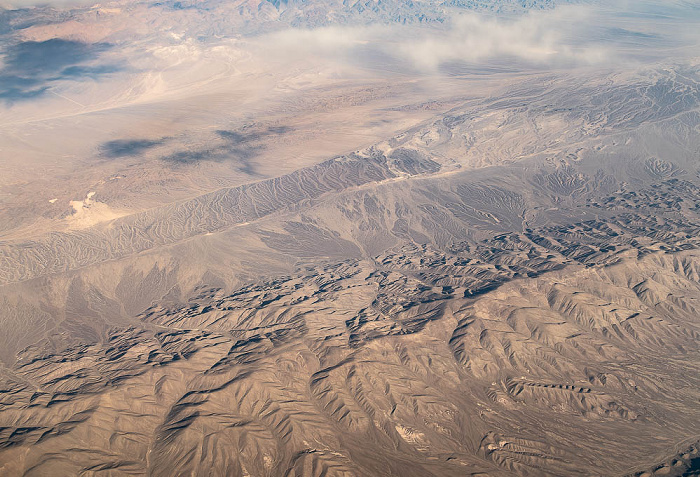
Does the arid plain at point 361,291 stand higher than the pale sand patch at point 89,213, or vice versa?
the pale sand patch at point 89,213

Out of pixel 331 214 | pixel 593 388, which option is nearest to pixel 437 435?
pixel 593 388

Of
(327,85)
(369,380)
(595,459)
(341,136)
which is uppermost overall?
(327,85)

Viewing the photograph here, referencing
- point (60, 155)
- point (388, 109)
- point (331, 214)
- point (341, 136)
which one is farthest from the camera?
point (388, 109)

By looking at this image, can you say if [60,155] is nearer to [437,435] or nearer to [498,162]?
[498,162]

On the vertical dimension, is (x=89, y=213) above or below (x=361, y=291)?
above

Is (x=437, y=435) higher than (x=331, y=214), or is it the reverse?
(x=331, y=214)

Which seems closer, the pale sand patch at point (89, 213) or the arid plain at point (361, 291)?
the arid plain at point (361, 291)

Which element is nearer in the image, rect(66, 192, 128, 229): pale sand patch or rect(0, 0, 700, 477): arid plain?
rect(0, 0, 700, 477): arid plain

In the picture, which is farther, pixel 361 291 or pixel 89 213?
pixel 89 213
